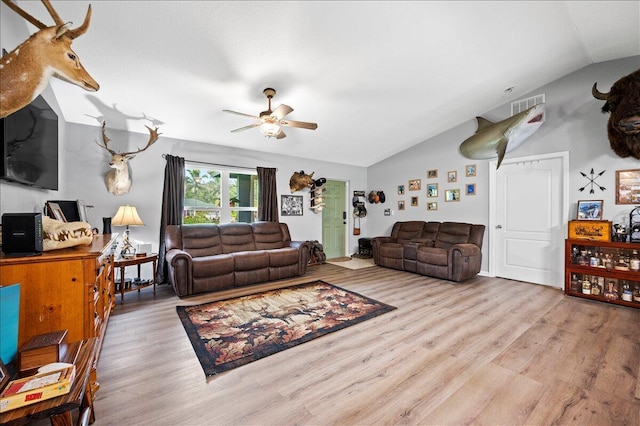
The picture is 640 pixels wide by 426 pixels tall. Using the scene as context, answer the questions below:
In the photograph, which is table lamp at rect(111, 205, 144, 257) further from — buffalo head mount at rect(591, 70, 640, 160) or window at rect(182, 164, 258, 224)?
buffalo head mount at rect(591, 70, 640, 160)

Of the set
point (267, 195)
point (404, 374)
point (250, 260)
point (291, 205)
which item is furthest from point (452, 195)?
point (404, 374)

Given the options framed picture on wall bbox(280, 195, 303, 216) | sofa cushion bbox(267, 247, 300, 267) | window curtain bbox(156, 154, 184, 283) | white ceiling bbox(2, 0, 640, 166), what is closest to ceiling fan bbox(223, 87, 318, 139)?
white ceiling bbox(2, 0, 640, 166)

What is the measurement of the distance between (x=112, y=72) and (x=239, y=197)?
282 centimetres

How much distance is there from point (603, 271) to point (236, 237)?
17.4ft

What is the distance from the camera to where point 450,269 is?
4.30 metres

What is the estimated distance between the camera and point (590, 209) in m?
3.67

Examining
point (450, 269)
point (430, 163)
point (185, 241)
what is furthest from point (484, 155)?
point (185, 241)

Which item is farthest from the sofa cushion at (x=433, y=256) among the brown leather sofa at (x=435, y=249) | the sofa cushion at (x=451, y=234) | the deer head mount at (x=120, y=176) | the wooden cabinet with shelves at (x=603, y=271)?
the deer head mount at (x=120, y=176)

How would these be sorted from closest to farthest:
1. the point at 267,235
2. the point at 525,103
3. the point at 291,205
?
1. the point at 525,103
2. the point at 267,235
3. the point at 291,205

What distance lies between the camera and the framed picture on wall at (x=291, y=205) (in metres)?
5.61

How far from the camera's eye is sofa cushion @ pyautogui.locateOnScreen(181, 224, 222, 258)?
414cm

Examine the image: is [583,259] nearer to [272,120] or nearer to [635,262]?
[635,262]

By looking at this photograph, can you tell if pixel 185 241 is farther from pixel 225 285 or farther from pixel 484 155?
pixel 484 155

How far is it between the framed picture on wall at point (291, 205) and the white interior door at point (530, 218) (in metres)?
3.75
